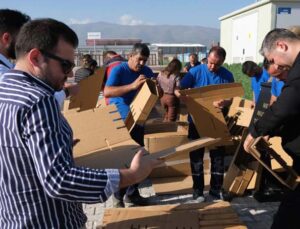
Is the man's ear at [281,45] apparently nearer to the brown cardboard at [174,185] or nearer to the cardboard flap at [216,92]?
the cardboard flap at [216,92]

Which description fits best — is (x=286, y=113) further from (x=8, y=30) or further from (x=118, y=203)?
(x=118, y=203)

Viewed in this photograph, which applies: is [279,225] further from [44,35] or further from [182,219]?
[44,35]

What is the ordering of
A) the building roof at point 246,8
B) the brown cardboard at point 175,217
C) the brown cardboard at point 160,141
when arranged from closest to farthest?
the brown cardboard at point 175,217 < the brown cardboard at point 160,141 < the building roof at point 246,8

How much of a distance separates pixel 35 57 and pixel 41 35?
8cm

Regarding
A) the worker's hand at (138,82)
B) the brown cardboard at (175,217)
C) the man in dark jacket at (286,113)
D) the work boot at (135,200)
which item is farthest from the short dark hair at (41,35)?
the work boot at (135,200)

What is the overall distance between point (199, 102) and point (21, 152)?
101 inches

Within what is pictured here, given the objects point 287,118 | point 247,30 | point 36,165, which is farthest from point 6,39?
point 247,30

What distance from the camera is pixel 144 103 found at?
11.0 feet

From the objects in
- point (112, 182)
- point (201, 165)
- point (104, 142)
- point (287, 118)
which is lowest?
point (201, 165)

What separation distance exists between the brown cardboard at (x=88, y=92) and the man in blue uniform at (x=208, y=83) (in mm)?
1181

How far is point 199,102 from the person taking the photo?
375 cm

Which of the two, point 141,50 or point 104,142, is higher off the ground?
point 141,50

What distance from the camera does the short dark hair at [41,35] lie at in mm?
1364

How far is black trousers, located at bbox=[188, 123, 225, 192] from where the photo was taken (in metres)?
4.32
